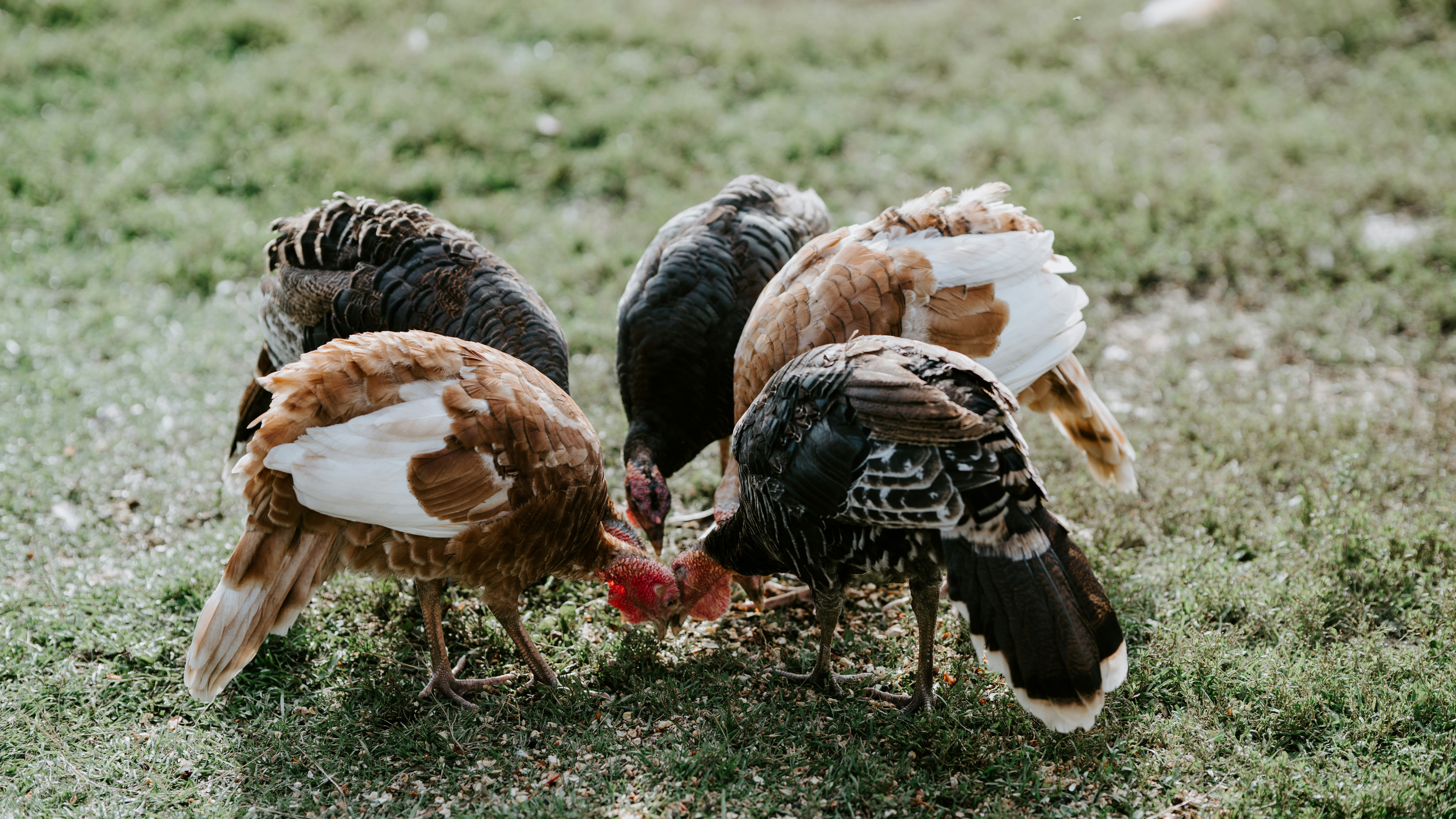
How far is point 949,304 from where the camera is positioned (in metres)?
4.27

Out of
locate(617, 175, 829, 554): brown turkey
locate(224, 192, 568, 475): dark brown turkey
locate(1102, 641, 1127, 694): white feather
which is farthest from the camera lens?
locate(617, 175, 829, 554): brown turkey

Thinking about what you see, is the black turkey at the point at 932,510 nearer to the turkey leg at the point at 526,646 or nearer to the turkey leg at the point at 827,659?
the turkey leg at the point at 827,659

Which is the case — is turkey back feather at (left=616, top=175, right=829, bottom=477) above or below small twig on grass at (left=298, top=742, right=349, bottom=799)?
above

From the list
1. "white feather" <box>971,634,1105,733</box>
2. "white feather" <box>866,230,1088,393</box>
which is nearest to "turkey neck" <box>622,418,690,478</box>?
"white feather" <box>866,230,1088,393</box>

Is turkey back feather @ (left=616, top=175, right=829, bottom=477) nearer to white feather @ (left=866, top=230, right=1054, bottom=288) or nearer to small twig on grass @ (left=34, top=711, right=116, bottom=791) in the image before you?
white feather @ (left=866, top=230, right=1054, bottom=288)

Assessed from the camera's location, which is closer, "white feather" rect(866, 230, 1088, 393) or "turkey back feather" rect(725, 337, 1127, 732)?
"turkey back feather" rect(725, 337, 1127, 732)

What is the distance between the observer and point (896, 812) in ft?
10.8

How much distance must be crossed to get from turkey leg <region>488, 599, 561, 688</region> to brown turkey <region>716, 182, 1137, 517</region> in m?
0.85

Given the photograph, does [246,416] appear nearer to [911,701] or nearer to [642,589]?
[642,589]

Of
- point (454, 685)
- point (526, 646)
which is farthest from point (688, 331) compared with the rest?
point (454, 685)

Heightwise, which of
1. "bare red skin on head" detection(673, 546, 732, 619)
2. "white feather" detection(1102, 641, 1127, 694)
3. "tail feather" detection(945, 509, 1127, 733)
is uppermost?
"tail feather" detection(945, 509, 1127, 733)

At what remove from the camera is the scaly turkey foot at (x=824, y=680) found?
3857 millimetres

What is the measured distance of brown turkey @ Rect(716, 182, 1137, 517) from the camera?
4227mm

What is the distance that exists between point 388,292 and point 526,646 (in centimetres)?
166
